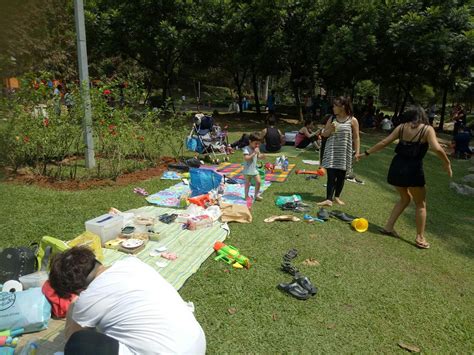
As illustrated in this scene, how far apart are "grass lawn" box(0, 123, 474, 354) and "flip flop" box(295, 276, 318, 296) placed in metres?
0.07

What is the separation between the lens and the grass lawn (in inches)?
123

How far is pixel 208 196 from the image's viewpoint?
19.8 ft

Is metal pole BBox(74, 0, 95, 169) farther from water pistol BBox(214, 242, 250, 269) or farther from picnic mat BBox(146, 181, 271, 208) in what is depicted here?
water pistol BBox(214, 242, 250, 269)

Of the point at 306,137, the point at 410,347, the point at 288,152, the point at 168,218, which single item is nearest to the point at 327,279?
the point at 410,347

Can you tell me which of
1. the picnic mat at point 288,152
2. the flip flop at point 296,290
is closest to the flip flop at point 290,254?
the flip flop at point 296,290

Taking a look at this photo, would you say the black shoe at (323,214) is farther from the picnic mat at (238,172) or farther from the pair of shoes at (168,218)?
the picnic mat at (238,172)

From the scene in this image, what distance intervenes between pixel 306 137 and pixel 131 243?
876cm

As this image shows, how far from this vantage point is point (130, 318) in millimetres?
2027

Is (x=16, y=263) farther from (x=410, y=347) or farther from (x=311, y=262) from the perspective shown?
(x=410, y=347)

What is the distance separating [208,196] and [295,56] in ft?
44.7

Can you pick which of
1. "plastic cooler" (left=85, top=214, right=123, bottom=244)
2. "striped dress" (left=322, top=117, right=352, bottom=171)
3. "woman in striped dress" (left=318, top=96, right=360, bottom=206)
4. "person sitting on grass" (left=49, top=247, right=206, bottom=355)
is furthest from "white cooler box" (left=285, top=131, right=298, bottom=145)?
"person sitting on grass" (left=49, top=247, right=206, bottom=355)

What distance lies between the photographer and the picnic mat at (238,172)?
834 cm

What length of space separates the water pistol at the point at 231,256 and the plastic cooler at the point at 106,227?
4.27 feet

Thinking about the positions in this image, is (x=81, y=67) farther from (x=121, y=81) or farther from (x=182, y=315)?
→ (x=182, y=315)
